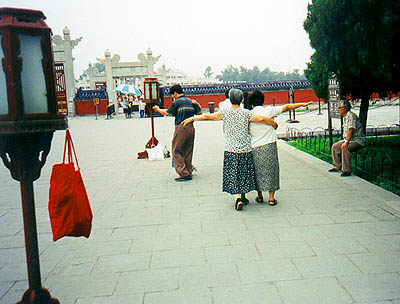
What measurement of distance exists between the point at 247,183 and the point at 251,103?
1.08 m

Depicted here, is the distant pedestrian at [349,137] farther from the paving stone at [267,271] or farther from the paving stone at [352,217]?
the paving stone at [267,271]

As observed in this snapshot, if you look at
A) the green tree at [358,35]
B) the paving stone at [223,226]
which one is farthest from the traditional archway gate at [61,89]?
the paving stone at [223,226]

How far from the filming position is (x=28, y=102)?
8.59 feet

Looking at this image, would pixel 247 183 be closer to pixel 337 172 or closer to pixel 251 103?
pixel 251 103

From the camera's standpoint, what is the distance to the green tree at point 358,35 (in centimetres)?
602

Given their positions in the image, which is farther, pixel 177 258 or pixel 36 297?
pixel 177 258

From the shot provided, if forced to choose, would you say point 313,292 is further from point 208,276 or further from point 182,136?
point 182,136

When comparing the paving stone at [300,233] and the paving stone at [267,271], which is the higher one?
the paving stone at [300,233]

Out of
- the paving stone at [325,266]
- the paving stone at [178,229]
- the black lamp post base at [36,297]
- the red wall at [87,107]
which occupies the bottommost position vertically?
the paving stone at [325,266]

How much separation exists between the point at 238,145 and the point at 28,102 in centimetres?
299

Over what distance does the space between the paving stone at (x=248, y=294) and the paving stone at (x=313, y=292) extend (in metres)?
0.07

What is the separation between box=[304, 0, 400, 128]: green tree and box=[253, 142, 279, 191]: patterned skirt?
2.57 meters

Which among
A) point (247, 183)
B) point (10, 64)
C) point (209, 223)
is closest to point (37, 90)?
point (10, 64)

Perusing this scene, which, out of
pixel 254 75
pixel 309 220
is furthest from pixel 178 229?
pixel 254 75
